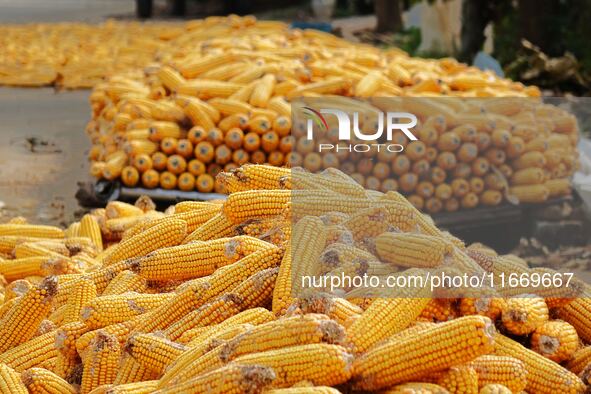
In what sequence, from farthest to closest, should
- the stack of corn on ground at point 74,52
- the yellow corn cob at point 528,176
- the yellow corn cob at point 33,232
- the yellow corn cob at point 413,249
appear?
the stack of corn on ground at point 74,52 < the yellow corn cob at point 528,176 < the yellow corn cob at point 33,232 < the yellow corn cob at point 413,249

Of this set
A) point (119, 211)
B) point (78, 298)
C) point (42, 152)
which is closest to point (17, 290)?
point (78, 298)

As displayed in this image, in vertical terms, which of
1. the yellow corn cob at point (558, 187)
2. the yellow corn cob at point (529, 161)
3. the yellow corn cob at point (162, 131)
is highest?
the yellow corn cob at point (162, 131)

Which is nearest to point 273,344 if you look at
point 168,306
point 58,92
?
point 168,306

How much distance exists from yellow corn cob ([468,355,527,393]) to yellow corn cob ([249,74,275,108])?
16.4ft

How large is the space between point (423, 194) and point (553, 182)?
1103 millimetres

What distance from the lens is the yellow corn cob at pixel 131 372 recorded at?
8.39ft

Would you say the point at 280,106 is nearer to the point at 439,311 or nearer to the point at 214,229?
the point at 214,229

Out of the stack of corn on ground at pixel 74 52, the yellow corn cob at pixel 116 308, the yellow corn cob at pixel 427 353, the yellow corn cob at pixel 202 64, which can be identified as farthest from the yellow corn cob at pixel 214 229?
the stack of corn on ground at pixel 74 52

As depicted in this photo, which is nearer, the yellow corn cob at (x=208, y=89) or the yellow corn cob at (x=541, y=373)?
the yellow corn cob at (x=541, y=373)

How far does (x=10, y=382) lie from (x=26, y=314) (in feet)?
1.60

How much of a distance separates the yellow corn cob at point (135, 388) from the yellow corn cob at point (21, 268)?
1660 mm

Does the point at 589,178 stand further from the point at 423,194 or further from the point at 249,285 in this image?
the point at 249,285

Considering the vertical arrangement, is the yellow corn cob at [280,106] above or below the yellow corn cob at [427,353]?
below

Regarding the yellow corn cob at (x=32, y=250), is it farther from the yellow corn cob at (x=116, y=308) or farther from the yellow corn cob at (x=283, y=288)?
the yellow corn cob at (x=283, y=288)
